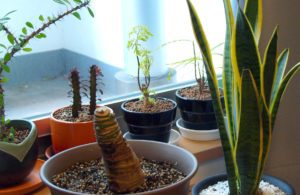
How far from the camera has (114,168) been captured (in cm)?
75

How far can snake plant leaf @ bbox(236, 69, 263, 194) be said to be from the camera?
0.83 m

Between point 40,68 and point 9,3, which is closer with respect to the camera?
point 9,3

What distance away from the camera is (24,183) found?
994 mm

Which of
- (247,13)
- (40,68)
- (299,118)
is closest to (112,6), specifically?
(40,68)

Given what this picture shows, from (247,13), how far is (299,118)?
0.50 meters

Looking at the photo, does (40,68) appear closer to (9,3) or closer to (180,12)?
(9,3)

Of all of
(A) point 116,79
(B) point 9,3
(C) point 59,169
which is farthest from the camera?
(A) point 116,79

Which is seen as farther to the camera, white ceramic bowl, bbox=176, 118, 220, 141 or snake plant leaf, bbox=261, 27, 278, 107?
white ceramic bowl, bbox=176, 118, 220, 141

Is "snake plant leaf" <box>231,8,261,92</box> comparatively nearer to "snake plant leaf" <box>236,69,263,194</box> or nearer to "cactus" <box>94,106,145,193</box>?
"snake plant leaf" <box>236,69,263,194</box>

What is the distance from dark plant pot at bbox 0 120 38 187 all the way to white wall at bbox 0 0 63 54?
1.06ft

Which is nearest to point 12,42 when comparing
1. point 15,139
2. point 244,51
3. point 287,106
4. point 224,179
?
point 15,139

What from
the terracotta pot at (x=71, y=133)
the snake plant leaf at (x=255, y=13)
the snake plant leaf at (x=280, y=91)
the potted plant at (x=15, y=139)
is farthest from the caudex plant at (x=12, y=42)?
the snake plant leaf at (x=280, y=91)

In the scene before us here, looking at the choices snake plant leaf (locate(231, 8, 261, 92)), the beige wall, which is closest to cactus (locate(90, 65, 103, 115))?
snake plant leaf (locate(231, 8, 261, 92))

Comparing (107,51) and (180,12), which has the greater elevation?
(180,12)
